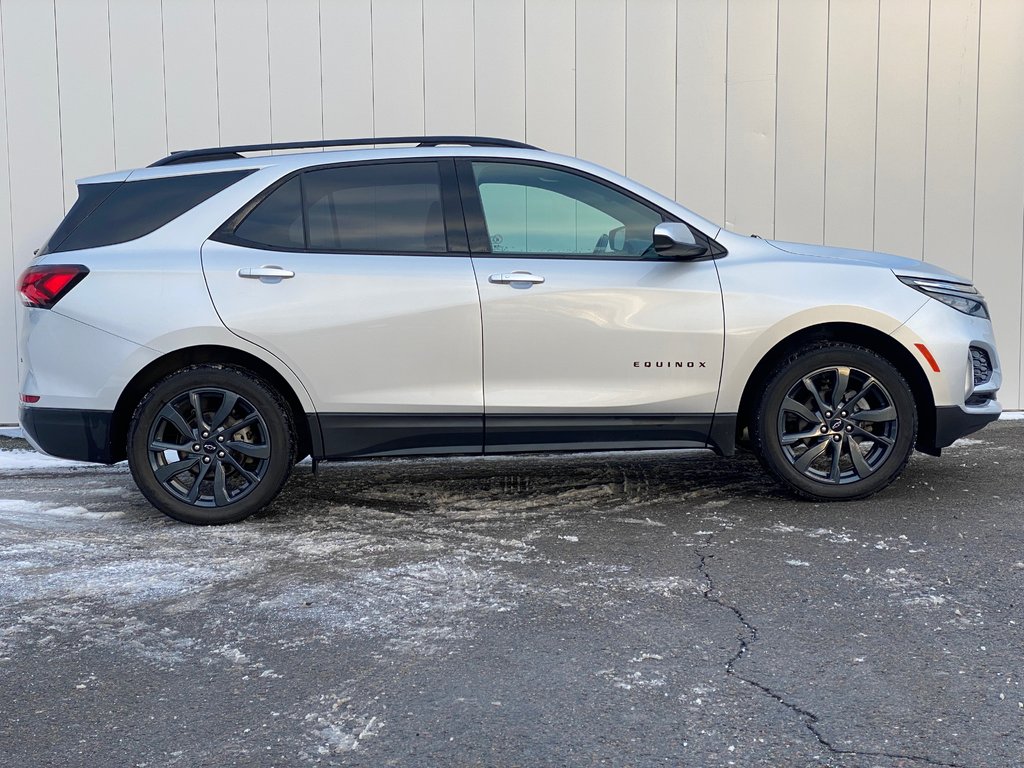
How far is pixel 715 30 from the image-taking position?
761 centimetres

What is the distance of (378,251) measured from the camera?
191 inches

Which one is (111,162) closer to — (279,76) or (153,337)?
(279,76)

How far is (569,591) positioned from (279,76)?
16.5 feet

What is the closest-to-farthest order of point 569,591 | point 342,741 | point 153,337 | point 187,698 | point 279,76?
point 342,741 → point 187,698 → point 569,591 → point 153,337 → point 279,76

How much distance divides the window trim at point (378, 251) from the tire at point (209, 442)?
0.61m

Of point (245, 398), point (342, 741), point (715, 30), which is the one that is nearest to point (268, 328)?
point (245, 398)

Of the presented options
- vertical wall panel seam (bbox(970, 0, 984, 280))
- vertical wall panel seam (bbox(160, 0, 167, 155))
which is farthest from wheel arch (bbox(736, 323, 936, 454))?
vertical wall panel seam (bbox(160, 0, 167, 155))

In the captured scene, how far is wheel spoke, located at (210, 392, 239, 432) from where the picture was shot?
15.6 feet

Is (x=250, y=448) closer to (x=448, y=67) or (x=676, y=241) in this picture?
(x=676, y=241)

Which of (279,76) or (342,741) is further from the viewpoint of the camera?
(279,76)

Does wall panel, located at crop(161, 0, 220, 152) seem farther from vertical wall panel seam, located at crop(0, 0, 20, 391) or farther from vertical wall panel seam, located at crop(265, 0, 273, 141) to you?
vertical wall panel seam, located at crop(0, 0, 20, 391)

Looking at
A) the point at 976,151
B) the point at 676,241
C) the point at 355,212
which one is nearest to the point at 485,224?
the point at 355,212

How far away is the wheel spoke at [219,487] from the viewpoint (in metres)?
4.81

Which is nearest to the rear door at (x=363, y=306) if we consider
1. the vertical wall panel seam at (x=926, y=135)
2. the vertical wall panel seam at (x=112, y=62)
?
the vertical wall panel seam at (x=112, y=62)
